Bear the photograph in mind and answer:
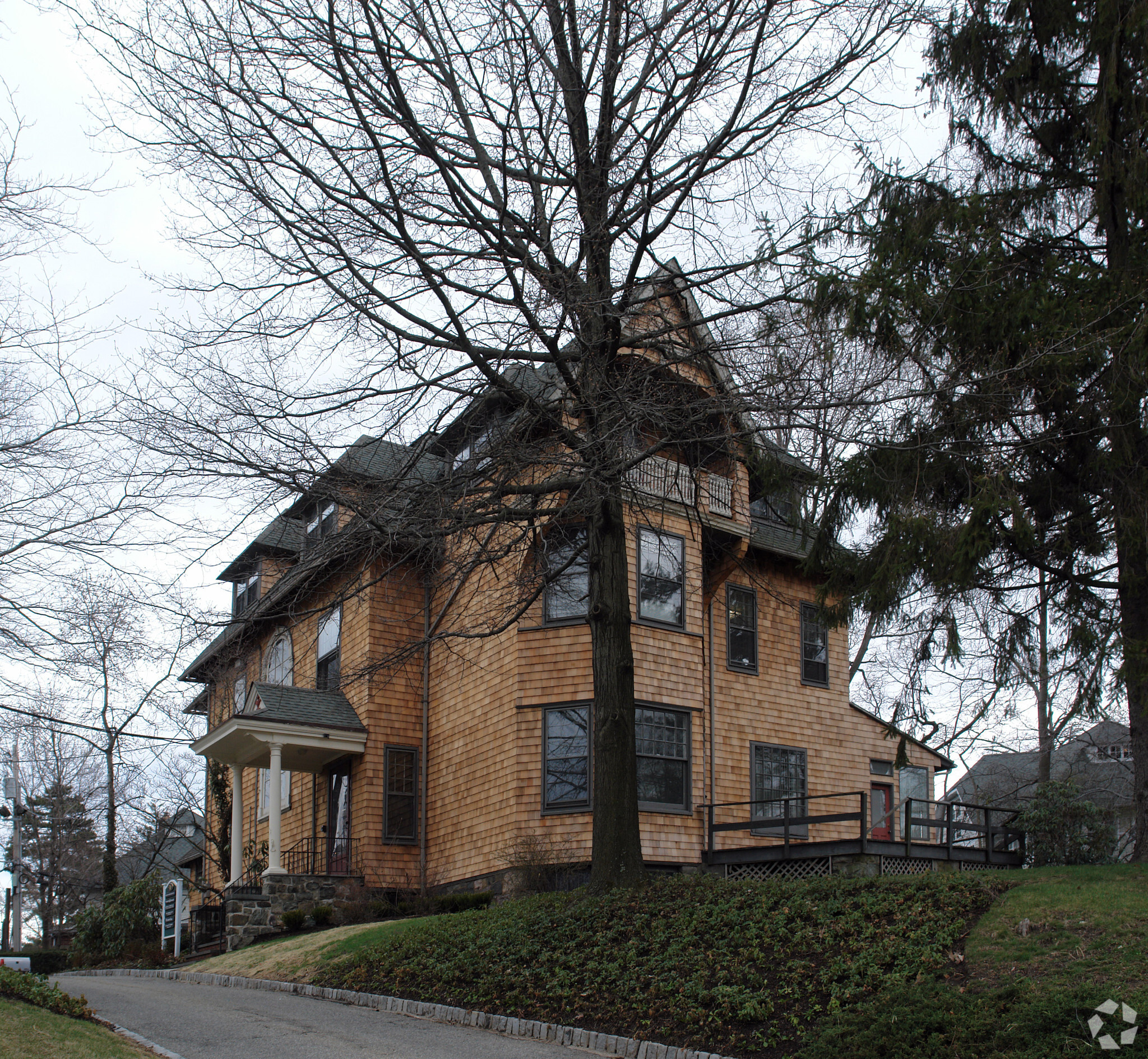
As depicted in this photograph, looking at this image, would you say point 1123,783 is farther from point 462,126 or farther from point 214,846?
point 462,126

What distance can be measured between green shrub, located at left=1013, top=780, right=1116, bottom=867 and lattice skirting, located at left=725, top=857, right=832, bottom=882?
383cm

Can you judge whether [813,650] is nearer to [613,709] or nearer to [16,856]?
[613,709]

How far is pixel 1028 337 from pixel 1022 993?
723 centimetres

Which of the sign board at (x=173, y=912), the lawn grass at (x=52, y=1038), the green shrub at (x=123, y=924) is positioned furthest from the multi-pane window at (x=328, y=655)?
the lawn grass at (x=52, y=1038)

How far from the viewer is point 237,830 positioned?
70.1 ft

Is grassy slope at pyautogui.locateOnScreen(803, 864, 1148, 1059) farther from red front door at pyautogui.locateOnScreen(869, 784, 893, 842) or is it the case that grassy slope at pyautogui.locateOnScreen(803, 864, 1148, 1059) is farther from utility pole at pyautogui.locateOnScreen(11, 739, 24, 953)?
utility pole at pyautogui.locateOnScreen(11, 739, 24, 953)

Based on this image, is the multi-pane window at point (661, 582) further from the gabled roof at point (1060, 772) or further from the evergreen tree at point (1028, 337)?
the gabled roof at point (1060, 772)

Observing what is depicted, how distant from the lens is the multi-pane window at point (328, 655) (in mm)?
22109

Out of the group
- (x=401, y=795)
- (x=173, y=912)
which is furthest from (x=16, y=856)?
(x=401, y=795)

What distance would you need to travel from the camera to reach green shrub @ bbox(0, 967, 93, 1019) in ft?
28.0

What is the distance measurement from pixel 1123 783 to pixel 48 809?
145 feet

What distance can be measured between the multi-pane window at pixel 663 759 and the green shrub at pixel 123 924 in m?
10.9

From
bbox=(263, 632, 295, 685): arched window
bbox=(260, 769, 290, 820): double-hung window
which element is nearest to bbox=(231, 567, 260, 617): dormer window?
bbox=(263, 632, 295, 685): arched window

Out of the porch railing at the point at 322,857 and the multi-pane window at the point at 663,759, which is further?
the porch railing at the point at 322,857
